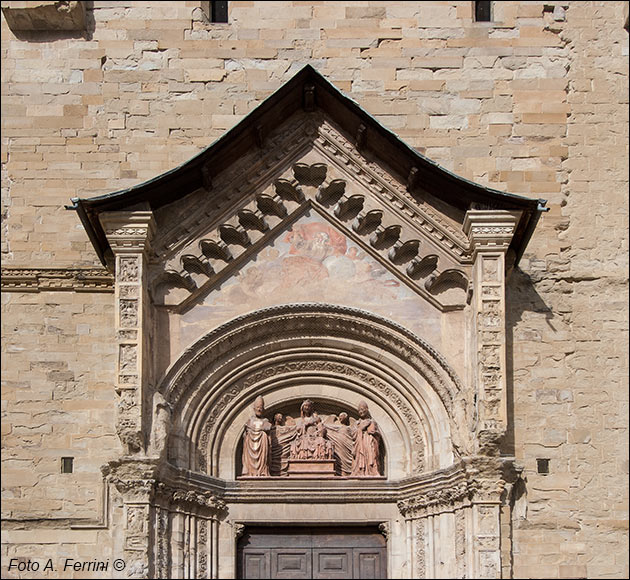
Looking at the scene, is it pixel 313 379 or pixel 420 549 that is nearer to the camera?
pixel 420 549

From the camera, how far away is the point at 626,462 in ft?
47.8

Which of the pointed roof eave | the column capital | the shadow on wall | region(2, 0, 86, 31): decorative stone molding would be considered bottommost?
the shadow on wall

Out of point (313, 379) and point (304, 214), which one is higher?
point (304, 214)

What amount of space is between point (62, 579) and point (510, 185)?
668 cm

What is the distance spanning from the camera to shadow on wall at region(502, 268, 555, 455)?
14.7 metres

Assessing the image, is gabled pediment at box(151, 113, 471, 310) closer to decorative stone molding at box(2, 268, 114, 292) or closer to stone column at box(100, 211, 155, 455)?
stone column at box(100, 211, 155, 455)

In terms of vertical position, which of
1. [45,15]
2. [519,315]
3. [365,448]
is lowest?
[365,448]

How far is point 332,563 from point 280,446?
1.38 metres

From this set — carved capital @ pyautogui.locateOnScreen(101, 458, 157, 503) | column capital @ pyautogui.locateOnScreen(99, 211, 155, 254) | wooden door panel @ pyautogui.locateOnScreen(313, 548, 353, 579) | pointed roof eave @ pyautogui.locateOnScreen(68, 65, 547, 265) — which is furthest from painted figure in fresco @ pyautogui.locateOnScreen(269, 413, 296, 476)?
pointed roof eave @ pyautogui.locateOnScreen(68, 65, 547, 265)

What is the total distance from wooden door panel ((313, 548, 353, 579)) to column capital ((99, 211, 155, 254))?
3.81 meters

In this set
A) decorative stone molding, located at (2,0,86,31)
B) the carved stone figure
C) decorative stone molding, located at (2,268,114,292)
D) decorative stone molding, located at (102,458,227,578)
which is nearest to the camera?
decorative stone molding, located at (102,458,227,578)

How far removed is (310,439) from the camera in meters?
14.8

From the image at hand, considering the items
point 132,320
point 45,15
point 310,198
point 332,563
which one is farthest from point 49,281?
point 332,563

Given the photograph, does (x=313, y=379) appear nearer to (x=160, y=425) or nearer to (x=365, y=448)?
(x=365, y=448)
